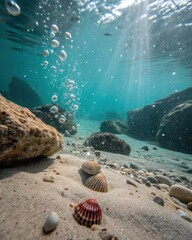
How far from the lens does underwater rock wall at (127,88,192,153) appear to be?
474 inches

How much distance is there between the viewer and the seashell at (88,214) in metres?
1.78

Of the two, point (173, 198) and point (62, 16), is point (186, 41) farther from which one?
point (173, 198)

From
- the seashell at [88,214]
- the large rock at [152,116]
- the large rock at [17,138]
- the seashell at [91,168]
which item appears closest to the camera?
the seashell at [88,214]

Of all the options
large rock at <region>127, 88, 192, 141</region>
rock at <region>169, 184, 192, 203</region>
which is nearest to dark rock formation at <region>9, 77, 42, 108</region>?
large rock at <region>127, 88, 192, 141</region>

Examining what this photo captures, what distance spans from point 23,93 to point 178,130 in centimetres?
2580

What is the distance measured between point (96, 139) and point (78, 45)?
78.4 feet

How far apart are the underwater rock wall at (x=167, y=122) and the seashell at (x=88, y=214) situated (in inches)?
464

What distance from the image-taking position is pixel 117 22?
18.5m

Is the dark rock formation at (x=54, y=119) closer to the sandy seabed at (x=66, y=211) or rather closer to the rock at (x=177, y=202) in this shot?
the sandy seabed at (x=66, y=211)

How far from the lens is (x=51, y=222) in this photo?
1.59 meters

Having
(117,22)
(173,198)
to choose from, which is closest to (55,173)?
(173,198)

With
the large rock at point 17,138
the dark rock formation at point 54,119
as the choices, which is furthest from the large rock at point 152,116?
the large rock at point 17,138

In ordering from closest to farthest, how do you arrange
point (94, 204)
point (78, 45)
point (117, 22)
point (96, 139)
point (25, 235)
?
point (25, 235) → point (94, 204) → point (96, 139) → point (117, 22) → point (78, 45)

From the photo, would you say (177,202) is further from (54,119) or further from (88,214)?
(54,119)
